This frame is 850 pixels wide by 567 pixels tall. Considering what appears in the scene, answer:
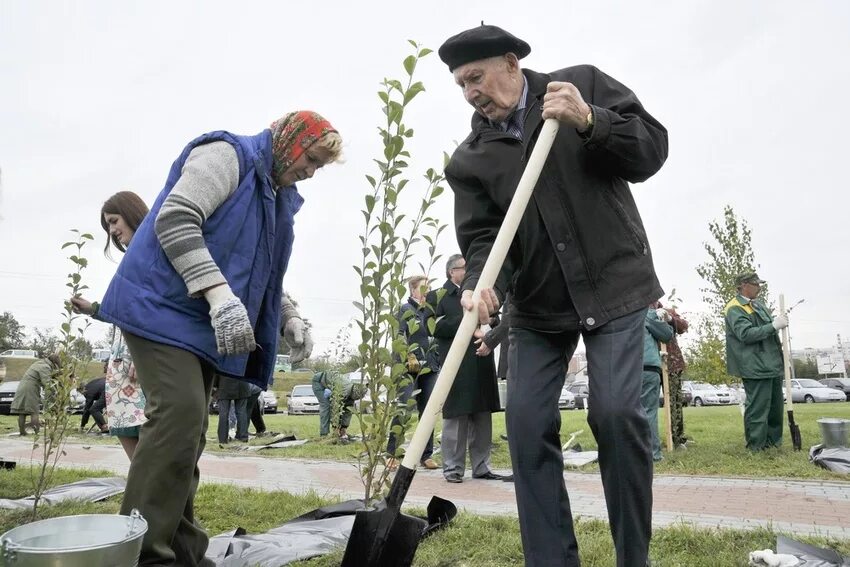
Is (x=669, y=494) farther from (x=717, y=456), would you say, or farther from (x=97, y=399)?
(x=97, y=399)

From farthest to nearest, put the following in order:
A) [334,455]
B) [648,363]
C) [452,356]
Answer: [334,455], [648,363], [452,356]

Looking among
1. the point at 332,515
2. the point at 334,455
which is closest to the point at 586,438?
the point at 334,455

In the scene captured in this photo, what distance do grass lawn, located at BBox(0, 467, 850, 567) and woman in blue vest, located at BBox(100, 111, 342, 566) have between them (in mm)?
1001

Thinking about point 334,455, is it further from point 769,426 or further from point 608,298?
point 608,298

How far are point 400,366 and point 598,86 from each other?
4.88ft

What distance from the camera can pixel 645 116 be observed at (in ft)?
8.23

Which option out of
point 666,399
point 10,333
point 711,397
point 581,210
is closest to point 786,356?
point 666,399

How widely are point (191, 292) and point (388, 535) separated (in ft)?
3.56

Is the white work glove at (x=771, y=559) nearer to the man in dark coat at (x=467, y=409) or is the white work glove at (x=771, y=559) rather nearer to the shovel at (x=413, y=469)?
the shovel at (x=413, y=469)

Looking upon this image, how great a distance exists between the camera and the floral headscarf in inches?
109

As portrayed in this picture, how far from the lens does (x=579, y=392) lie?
3747 cm

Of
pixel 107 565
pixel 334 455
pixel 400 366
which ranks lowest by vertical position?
pixel 334 455

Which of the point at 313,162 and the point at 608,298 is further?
the point at 313,162

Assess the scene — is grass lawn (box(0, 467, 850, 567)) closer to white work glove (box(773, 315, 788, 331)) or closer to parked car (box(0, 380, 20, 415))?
white work glove (box(773, 315, 788, 331))
